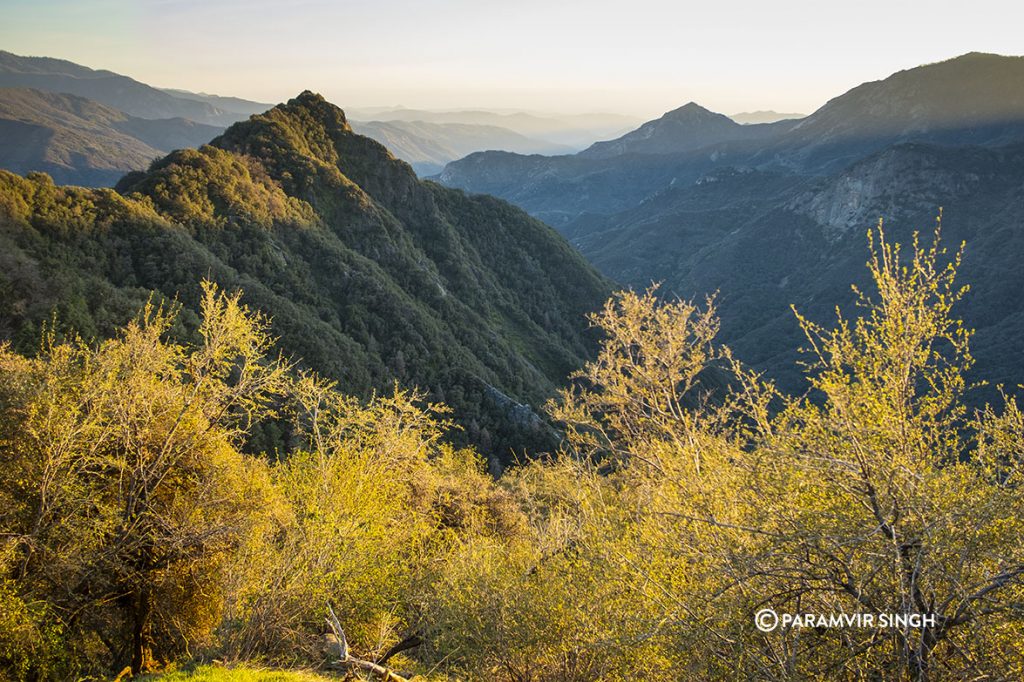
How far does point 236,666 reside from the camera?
511 inches

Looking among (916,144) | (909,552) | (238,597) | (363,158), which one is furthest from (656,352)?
(916,144)

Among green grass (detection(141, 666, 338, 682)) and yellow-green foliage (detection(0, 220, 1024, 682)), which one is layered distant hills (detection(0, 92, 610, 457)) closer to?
yellow-green foliage (detection(0, 220, 1024, 682))

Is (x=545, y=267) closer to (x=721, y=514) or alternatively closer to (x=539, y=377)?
(x=539, y=377)

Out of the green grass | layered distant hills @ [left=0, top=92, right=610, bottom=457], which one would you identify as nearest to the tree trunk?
the green grass

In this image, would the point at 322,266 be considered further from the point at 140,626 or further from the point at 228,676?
the point at 228,676

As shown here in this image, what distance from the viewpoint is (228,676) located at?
1170cm
